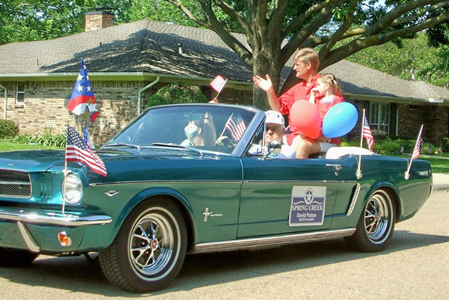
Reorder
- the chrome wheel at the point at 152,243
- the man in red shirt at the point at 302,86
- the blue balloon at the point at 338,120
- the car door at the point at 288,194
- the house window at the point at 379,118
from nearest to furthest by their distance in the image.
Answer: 1. the chrome wheel at the point at 152,243
2. the car door at the point at 288,194
3. the blue balloon at the point at 338,120
4. the man in red shirt at the point at 302,86
5. the house window at the point at 379,118

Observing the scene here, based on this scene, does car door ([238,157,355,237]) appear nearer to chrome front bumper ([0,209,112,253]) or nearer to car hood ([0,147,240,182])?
car hood ([0,147,240,182])

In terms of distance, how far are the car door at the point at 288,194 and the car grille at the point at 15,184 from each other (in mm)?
1837

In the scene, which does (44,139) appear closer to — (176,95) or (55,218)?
(176,95)

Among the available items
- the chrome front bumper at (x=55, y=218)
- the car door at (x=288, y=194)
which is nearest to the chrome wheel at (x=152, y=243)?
the chrome front bumper at (x=55, y=218)

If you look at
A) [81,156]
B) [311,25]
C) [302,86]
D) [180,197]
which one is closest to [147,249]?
[180,197]

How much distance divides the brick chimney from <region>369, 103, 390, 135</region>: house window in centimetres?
1361

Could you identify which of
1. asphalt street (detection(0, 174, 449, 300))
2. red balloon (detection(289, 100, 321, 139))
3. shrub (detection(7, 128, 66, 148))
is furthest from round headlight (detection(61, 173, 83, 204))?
shrub (detection(7, 128, 66, 148))

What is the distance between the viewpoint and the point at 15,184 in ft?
18.0

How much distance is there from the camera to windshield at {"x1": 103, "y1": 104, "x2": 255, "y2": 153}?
6598 millimetres

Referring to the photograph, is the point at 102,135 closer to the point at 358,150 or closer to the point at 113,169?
the point at 358,150

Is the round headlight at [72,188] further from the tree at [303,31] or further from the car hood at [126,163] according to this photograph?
the tree at [303,31]

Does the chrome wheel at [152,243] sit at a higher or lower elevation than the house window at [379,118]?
lower

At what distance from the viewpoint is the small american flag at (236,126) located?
261 inches

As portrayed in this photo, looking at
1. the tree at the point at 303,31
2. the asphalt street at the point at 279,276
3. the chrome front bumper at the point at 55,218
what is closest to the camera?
the chrome front bumper at the point at 55,218
